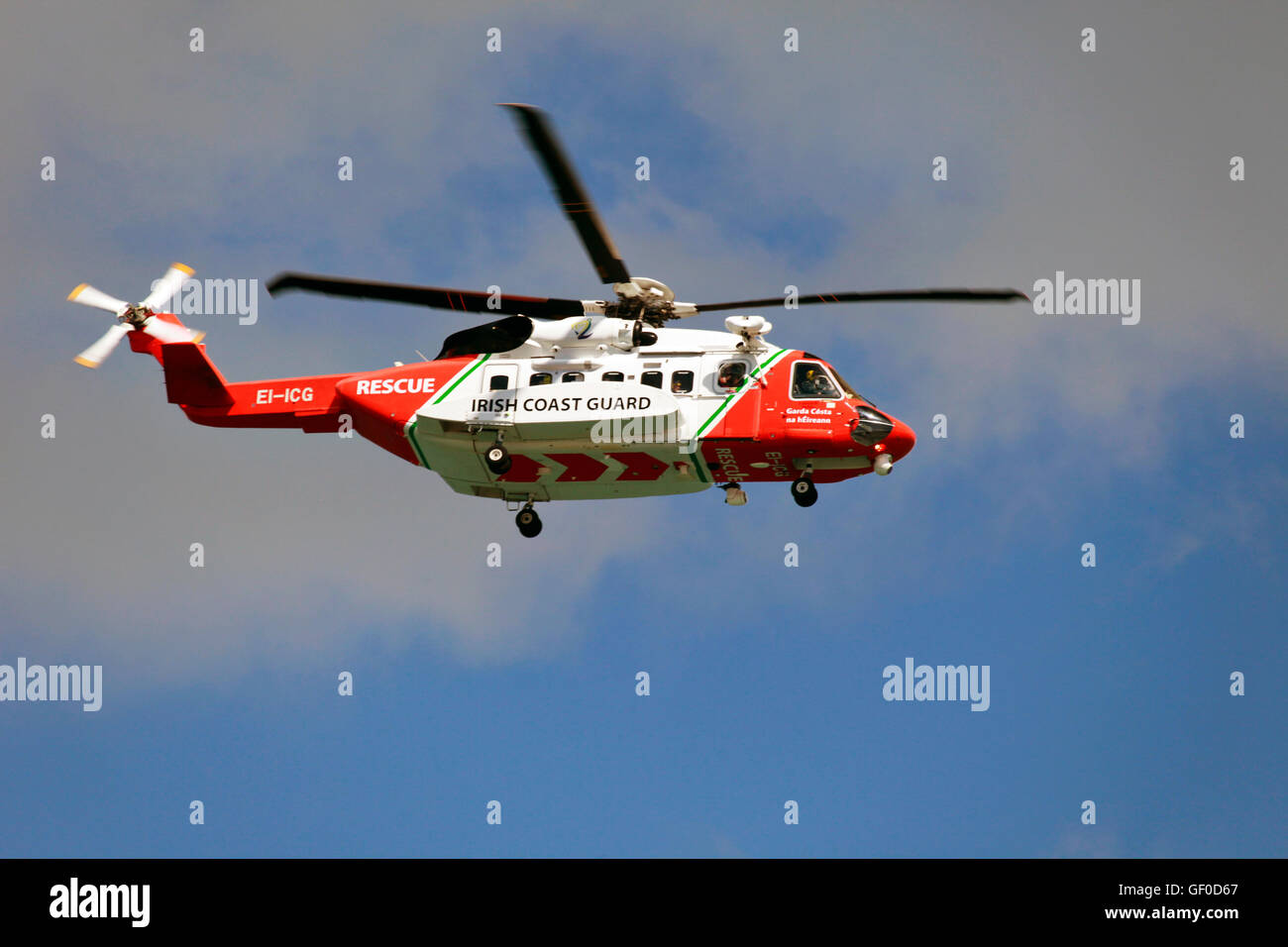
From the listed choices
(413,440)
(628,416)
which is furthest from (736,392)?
(413,440)

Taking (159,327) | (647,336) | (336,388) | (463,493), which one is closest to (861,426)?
(647,336)

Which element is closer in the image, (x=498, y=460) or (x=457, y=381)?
(x=498, y=460)

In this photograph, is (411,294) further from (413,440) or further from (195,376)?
(195,376)

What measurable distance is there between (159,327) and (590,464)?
33.3 ft

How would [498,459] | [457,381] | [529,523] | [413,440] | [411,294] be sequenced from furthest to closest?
[529,523] → [413,440] → [457,381] → [498,459] → [411,294]

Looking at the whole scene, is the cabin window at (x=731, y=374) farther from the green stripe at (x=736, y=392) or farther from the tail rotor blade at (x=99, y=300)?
the tail rotor blade at (x=99, y=300)

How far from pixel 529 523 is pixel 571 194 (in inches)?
302

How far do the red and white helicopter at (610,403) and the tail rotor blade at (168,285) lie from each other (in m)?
2.49

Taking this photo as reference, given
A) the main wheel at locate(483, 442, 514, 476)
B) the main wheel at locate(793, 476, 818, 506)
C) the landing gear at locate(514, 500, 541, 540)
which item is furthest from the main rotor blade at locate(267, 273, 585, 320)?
the main wheel at locate(793, 476, 818, 506)

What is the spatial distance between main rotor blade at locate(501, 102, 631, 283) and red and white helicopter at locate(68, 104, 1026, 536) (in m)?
0.06

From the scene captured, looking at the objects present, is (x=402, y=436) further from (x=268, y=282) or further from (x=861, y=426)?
(x=861, y=426)

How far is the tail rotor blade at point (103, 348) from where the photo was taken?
38250mm

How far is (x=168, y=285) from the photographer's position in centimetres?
4044

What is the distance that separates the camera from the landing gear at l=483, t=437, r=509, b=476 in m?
36.2
